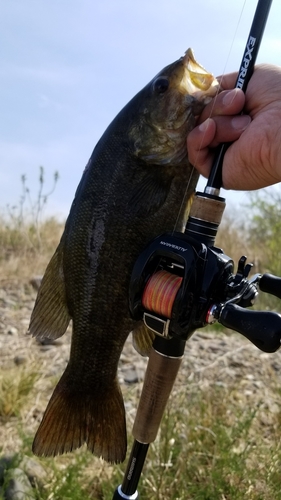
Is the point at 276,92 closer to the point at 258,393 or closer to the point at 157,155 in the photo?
the point at 157,155

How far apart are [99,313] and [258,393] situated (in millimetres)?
3286

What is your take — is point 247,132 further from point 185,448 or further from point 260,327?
point 185,448

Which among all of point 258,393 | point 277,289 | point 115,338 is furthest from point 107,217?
point 258,393

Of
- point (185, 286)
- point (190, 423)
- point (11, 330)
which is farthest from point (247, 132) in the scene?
point (11, 330)

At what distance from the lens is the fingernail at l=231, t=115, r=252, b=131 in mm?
2070

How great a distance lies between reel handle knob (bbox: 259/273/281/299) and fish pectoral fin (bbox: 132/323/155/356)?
0.61 metres

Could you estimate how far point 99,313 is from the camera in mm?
2146

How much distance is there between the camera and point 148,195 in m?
2.16

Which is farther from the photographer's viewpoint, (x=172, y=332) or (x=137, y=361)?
(x=137, y=361)

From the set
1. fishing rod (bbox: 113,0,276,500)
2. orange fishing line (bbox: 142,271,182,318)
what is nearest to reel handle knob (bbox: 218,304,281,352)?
fishing rod (bbox: 113,0,276,500)

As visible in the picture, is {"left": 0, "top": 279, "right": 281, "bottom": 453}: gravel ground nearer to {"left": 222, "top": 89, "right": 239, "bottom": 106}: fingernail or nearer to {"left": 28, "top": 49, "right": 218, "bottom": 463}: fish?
{"left": 28, "top": 49, "right": 218, "bottom": 463}: fish

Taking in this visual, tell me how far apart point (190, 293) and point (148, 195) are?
2.01ft

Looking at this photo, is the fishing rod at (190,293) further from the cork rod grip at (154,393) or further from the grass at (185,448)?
the grass at (185,448)

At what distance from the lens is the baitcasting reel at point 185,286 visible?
167cm
